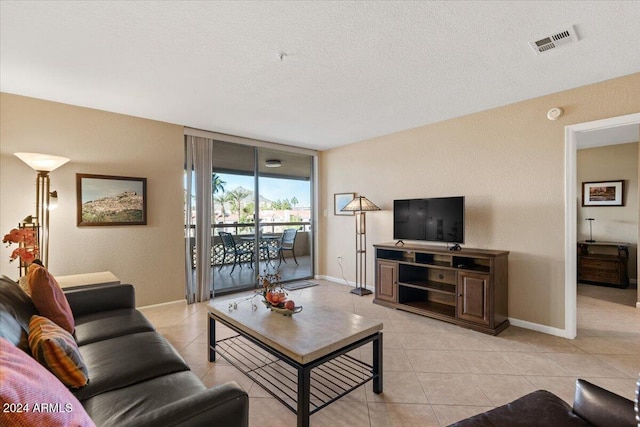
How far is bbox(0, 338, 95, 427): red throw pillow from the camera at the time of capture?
67 cm

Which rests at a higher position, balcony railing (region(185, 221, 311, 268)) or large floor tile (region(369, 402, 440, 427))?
balcony railing (region(185, 221, 311, 268))

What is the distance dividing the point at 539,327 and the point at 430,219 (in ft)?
5.25

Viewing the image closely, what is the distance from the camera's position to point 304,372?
66.1 inches

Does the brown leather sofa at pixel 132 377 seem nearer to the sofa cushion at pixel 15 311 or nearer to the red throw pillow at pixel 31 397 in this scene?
the sofa cushion at pixel 15 311

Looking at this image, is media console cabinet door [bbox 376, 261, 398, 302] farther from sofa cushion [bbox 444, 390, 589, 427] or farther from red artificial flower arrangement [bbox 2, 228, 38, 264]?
red artificial flower arrangement [bbox 2, 228, 38, 264]

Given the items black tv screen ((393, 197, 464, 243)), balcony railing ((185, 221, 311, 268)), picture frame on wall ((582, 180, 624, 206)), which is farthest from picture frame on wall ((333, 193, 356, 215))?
Answer: picture frame on wall ((582, 180, 624, 206))

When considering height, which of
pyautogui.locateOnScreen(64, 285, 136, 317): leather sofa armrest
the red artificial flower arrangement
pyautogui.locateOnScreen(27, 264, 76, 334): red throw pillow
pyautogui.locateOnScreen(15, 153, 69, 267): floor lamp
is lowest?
pyautogui.locateOnScreen(64, 285, 136, 317): leather sofa armrest

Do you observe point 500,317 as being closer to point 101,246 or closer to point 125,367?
point 125,367

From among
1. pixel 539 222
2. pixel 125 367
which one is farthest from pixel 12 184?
pixel 539 222

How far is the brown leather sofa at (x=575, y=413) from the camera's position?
3.92 feet

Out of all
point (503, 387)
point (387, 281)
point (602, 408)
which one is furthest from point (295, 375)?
point (387, 281)

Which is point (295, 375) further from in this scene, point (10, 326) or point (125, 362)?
point (10, 326)

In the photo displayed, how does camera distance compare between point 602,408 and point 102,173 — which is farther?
point 102,173

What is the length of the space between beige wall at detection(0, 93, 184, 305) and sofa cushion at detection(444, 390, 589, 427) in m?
3.90
